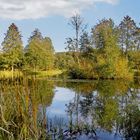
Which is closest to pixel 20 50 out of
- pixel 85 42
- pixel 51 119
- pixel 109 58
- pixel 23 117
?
pixel 85 42

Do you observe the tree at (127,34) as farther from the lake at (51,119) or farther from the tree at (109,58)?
the lake at (51,119)

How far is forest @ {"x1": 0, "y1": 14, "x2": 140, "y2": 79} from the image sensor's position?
41.4 metres

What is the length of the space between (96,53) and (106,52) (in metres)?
5.43

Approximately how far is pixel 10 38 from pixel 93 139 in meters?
56.8

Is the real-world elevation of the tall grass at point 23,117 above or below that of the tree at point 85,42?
below

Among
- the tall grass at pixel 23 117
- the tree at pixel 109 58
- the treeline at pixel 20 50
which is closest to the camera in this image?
the tall grass at pixel 23 117

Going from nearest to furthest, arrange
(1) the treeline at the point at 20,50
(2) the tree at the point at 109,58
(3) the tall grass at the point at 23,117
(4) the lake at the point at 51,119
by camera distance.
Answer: (3) the tall grass at the point at 23,117, (4) the lake at the point at 51,119, (2) the tree at the point at 109,58, (1) the treeline at the point at 20,50

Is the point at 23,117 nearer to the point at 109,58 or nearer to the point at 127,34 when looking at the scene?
the point at 109,58

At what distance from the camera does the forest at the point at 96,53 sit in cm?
4144

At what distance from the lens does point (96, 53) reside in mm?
49156

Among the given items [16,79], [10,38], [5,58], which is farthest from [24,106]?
[10,38]

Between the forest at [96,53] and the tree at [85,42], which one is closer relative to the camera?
the forest at [96,53]

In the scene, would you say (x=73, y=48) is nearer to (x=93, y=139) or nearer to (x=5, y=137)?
(x=93, y=139)

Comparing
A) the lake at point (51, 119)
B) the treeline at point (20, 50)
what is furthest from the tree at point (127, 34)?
the lake at point (51, 119)
